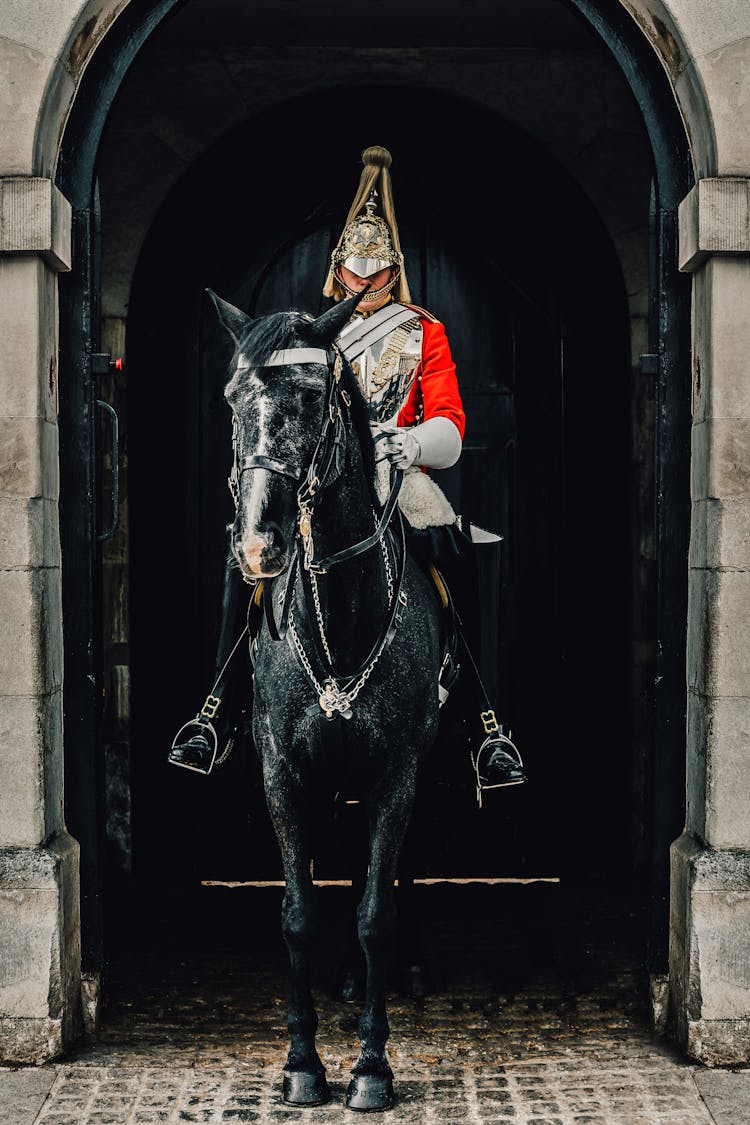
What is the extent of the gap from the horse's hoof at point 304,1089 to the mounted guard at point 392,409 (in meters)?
1.23

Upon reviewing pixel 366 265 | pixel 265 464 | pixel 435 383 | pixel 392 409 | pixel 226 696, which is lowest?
pixel 226 696

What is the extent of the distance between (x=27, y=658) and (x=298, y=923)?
1399 millimetres

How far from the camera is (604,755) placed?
770 centimetres

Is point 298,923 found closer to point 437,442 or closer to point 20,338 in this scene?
point 437,442

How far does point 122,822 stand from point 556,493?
3037mm

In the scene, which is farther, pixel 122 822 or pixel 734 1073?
pixel 122 822

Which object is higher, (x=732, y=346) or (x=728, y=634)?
(x=732, y=346)

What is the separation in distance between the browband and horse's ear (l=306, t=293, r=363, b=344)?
0.16 ft

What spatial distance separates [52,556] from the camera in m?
5.24

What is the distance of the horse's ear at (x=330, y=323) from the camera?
4.30 meters

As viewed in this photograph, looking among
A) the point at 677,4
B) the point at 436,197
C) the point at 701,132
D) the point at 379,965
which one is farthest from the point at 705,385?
the point at 436,197

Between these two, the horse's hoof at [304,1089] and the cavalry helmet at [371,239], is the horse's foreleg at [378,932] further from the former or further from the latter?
the cavalry helmet at [371,239]

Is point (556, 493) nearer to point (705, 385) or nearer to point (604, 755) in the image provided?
point (604, 755)

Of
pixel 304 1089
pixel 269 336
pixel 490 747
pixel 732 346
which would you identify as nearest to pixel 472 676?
pixel 490 747
